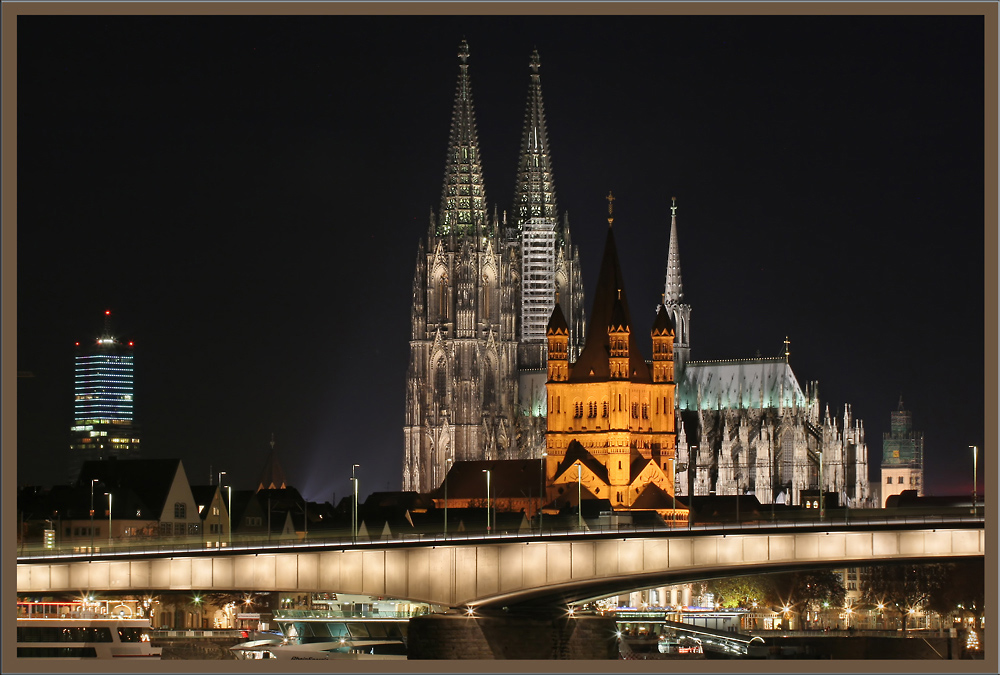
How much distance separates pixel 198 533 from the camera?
413 ft

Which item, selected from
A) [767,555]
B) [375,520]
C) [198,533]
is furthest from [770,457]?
[767,555]

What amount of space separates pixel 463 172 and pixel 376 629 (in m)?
86.4

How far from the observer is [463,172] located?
7411 inches

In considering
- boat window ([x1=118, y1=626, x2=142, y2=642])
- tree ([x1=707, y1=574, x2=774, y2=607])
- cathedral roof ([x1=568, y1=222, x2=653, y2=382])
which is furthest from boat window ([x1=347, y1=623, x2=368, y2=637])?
cathedral roof ([x1=568, y1=222, x2=653, y2=382])

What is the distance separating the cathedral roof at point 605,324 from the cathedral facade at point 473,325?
53.8ft

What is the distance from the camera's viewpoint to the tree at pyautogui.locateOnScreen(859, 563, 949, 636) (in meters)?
134

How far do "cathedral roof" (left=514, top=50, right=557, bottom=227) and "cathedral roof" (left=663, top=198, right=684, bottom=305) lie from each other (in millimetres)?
10679

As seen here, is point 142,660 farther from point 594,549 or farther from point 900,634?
point 900,634

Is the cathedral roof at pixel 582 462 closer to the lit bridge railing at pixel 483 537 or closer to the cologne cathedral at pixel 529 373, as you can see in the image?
the cologne cathedral at pixel 529 373

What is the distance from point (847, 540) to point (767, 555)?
3119 mm

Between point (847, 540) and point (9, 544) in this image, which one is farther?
point (847, 540)

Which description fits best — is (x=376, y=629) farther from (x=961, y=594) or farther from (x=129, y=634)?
(x=961, y=594)

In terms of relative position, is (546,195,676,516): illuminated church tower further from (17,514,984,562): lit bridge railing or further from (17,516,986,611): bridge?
(17,516,986,611): bridge

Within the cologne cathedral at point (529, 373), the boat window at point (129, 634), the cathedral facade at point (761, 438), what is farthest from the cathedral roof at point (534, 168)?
the boat window at point (129, 634)
